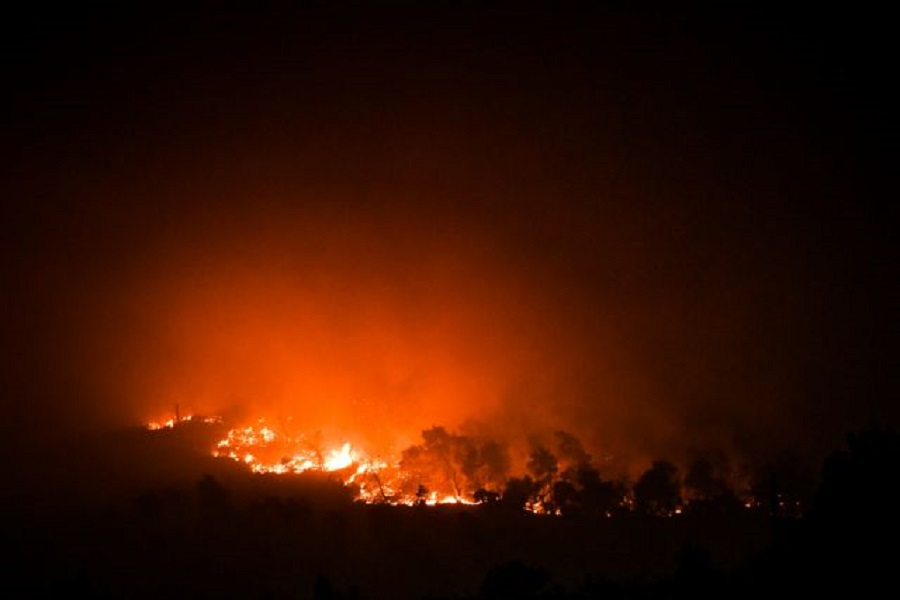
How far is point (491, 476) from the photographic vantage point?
59.4m

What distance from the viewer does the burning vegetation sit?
2047 inches

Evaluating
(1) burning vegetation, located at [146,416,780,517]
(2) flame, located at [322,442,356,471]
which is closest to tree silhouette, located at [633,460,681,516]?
(1) burning vegetation, located at [146,416,780,517]

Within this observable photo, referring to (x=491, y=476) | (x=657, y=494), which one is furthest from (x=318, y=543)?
(x=657, y=494)

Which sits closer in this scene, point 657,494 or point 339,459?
point 657,494

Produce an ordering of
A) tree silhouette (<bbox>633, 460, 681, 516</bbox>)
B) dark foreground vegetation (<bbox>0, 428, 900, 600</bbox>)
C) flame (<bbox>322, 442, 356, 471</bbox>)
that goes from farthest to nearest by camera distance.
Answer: flame (<bbox>322, 442, 356, 471</bbox>), tree silhouette (<bbox>633, 460, 681, 516</bbox>), dark foreground vegetation (<bbox>0, 428, 900, 600</bbox>)

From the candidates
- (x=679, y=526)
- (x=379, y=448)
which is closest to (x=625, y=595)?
(x=679, y=526)

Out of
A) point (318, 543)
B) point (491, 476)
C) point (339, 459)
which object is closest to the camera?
point (318, 543)

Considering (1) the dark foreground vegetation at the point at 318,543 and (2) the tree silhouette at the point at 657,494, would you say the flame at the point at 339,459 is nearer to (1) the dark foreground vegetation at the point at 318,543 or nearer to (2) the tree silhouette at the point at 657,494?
(1) the dark foreground vegetation at the point at 318,543

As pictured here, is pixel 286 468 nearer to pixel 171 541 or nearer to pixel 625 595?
pixel 171 541

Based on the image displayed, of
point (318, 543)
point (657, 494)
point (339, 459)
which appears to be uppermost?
point (339, 459)

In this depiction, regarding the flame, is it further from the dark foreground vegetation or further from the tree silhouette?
the tree silhouette

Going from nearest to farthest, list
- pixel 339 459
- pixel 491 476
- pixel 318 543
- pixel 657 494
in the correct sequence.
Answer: pixel 318 543 < pixel 657 494 < pixel 491 476 < pixel 339 459

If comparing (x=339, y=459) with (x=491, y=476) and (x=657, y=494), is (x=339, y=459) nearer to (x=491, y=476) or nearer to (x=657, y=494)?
(x=491, y=476)

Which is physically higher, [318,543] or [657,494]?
[657,494]
